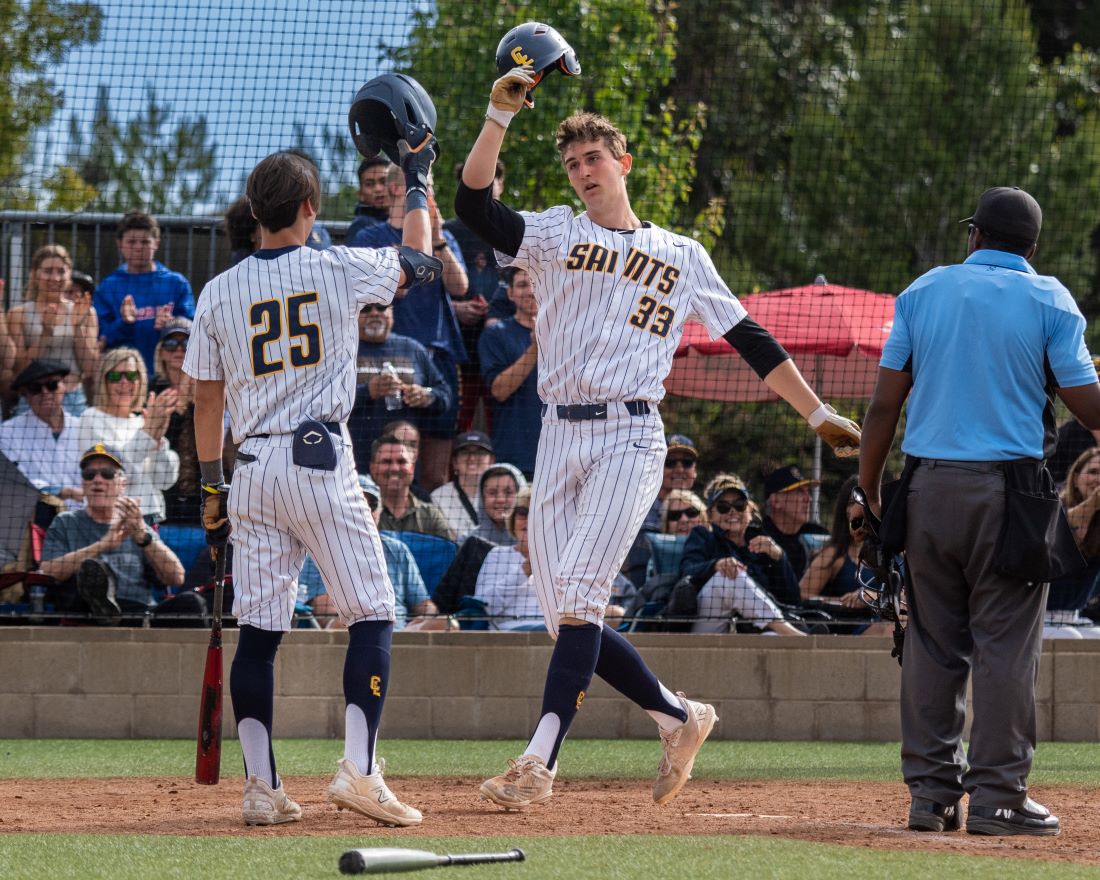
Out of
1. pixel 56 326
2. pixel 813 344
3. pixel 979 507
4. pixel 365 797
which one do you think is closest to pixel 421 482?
pixel 56 326

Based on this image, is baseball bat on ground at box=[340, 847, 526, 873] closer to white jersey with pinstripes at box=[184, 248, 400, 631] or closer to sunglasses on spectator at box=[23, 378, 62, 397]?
white jersey with pinstripes at box=[184, 248, 400, 631]

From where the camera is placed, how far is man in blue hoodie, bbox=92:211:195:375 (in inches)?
371

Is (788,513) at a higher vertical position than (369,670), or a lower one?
higher

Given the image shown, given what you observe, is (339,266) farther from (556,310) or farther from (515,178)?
(515,178)

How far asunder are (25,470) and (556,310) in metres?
4.40

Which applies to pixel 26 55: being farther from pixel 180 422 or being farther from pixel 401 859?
Answer: pixel 401 859

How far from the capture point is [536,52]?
513 centimetres

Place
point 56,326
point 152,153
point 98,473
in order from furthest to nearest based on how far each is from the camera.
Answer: point 152,153 < point 56,326 < point 98,473

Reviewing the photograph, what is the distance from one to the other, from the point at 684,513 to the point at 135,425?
3017 millimetres

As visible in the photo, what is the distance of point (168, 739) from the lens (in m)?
7.93

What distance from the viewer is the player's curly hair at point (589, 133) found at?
16.9 ft

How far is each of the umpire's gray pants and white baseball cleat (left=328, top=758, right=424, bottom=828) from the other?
151 cm

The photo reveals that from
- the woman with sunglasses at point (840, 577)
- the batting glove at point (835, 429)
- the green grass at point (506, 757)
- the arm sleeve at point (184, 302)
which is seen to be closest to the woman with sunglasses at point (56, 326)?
the arm sleeve at point (184, 302)

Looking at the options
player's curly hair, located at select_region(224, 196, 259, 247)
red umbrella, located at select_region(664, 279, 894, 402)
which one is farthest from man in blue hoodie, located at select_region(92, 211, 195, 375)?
red umbrella, located at select_region(664, 279, 894, 402)
